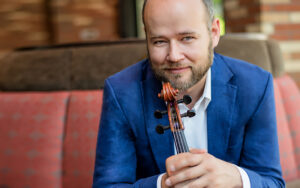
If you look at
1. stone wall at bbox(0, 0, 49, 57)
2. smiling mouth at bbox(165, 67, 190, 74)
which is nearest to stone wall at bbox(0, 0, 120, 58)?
stone wall at bbox(0, 0, 49, 57)

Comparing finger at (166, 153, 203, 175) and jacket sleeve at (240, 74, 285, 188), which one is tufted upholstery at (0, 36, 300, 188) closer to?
jacket sleeve at (240, 74, 285, 188)

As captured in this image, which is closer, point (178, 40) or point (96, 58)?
point (178, 40)

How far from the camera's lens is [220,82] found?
1.07 metres

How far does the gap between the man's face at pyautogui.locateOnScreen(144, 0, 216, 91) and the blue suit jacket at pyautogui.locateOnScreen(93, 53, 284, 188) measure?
0.12m

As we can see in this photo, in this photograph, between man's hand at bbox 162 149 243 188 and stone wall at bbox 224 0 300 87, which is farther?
stone wall at bbox 224 0 300 87

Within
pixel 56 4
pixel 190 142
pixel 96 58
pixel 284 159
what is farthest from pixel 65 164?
pixel 56 4

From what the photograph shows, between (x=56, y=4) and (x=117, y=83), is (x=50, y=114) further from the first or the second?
(x=56, y=4)

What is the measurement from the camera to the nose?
934 millimetres

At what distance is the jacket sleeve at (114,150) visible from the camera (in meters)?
1.03

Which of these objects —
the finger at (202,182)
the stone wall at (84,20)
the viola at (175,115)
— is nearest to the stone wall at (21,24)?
the stone wall at (84,20)

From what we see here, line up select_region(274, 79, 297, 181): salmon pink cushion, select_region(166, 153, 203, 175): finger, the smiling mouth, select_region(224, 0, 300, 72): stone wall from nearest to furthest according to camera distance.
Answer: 1. select_region(166, 153, 203, 175): finger
2. the smiling mouth
3. select_region(274, 79, 297, 181): salmon pink cushion
4. select_region(224, 0, 300, 72): stone wall

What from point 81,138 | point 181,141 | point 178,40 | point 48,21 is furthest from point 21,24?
point 181,141

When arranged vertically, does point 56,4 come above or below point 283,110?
above

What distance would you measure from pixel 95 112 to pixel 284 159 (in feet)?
2.72
